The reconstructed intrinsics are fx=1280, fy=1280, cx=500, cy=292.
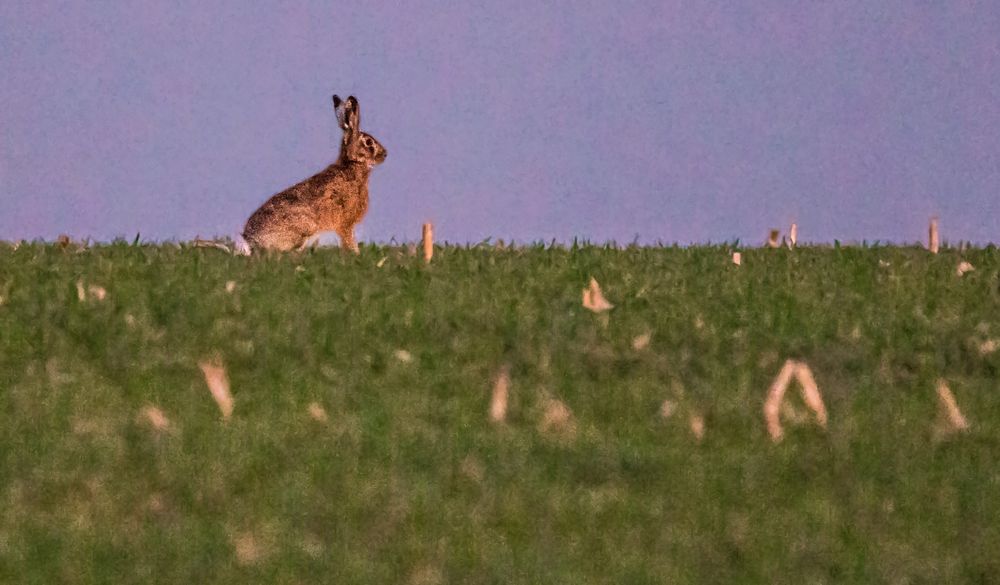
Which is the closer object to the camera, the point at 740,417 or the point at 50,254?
the point at 740,417

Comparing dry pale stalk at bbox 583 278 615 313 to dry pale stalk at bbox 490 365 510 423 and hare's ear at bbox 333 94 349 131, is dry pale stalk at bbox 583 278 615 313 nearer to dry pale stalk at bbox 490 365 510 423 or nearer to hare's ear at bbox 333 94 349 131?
dry pale stalk at bbox 490 365 510 423

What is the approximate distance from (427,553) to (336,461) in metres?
1.17

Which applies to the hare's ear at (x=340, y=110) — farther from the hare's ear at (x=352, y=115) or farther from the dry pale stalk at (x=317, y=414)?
the dry pale stalk at (x=317, y=414)

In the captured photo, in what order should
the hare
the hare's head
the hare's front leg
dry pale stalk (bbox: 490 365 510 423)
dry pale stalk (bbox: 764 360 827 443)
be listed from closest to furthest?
1. dry pale stalk (bbox: 764 360 827 443)
2. dry pale stalk (bbox: 490 365 510 423)
3. the hare
4. the hare's head
5. the hare's front leg

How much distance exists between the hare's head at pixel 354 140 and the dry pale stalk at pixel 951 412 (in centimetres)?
916

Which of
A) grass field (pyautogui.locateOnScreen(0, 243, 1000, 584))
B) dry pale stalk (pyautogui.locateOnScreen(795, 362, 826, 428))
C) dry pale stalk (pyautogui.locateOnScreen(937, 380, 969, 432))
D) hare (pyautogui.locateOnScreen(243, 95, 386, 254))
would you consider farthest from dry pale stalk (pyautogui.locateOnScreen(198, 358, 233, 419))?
hare (pyautogui.locateOnScreen(243, 95, 386, 254))

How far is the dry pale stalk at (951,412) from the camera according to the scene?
661 centimetres

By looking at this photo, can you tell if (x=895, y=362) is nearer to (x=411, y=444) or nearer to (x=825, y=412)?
(x=825, y=412)

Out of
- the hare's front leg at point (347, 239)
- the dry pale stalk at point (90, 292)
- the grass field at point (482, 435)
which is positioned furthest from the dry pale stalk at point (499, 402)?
the hare's front leg at point (347, 239)

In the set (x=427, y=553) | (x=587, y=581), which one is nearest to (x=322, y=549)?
(x=427, y=553)

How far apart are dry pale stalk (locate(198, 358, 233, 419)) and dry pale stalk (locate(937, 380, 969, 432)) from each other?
12.3ft

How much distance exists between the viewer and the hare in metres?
14.6

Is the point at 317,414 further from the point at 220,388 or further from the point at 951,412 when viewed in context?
the point at 951,412

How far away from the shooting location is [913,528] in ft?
16.9
